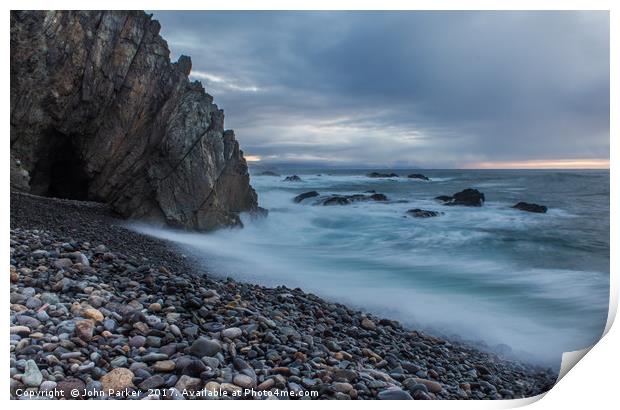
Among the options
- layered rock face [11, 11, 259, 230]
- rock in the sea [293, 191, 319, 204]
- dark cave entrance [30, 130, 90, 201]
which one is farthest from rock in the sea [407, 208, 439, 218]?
dark cave entrance [30, 130, 90, 201]

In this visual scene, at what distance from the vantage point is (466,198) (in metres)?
5.08

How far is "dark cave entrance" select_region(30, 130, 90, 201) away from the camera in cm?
581

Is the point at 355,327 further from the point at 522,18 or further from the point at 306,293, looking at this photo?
the point at 522,18

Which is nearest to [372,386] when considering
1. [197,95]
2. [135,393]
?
[135,393]

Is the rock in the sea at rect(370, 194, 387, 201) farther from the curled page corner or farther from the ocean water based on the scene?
the curled page corner

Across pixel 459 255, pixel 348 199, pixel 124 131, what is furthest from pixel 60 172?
pixel 459 255

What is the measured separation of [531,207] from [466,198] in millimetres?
670

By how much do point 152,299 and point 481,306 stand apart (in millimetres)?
2734

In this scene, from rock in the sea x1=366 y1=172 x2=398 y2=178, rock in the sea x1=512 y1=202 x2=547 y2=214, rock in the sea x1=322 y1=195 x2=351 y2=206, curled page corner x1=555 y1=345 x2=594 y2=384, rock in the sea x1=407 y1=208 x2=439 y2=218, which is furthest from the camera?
rock in the sea x1=322 y1=195 x2=351 y2=206

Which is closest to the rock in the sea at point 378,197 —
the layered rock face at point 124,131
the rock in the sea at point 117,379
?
the layered rock face at point 124,131

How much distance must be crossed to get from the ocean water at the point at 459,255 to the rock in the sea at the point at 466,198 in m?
0.07

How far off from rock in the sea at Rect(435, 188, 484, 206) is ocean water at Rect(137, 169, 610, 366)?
0.07m

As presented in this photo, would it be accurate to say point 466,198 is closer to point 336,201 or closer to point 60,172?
point 336,201

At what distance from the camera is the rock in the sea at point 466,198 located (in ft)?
16.5
